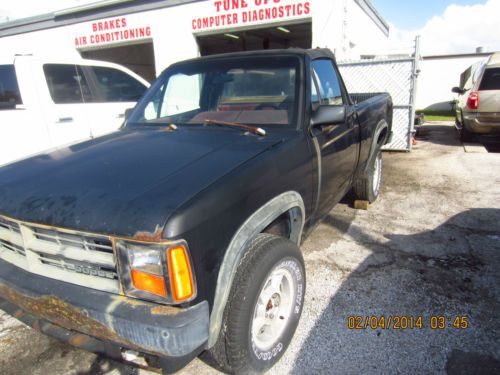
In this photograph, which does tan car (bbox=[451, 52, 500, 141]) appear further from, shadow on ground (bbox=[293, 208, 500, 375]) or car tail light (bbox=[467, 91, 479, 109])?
shadow on ground (bbox=[293, 208, 500, 375])

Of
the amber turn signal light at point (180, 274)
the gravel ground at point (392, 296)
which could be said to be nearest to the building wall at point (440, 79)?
the gravel ground at point (392, 296)

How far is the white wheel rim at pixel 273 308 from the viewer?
2.03 m

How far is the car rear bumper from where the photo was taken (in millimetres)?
7940

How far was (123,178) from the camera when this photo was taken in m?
1.86

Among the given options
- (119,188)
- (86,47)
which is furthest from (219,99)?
(86,47)

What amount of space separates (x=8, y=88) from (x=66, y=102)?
0.79 metres

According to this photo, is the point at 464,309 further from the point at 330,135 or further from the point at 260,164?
the point at 260,164

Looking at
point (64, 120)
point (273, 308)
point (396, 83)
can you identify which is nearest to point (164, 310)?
point (273, 308)

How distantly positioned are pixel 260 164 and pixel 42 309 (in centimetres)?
131

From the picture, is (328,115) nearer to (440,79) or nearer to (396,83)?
(396,83)

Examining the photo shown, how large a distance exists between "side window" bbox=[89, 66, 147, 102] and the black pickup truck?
3456mm

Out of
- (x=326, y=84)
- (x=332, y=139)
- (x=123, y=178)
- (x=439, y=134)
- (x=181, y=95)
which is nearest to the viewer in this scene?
(x=123, y=178)

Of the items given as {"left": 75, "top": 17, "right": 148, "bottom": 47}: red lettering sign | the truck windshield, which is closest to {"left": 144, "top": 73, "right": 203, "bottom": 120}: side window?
the truck windshield

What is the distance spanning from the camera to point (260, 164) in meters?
2.00
